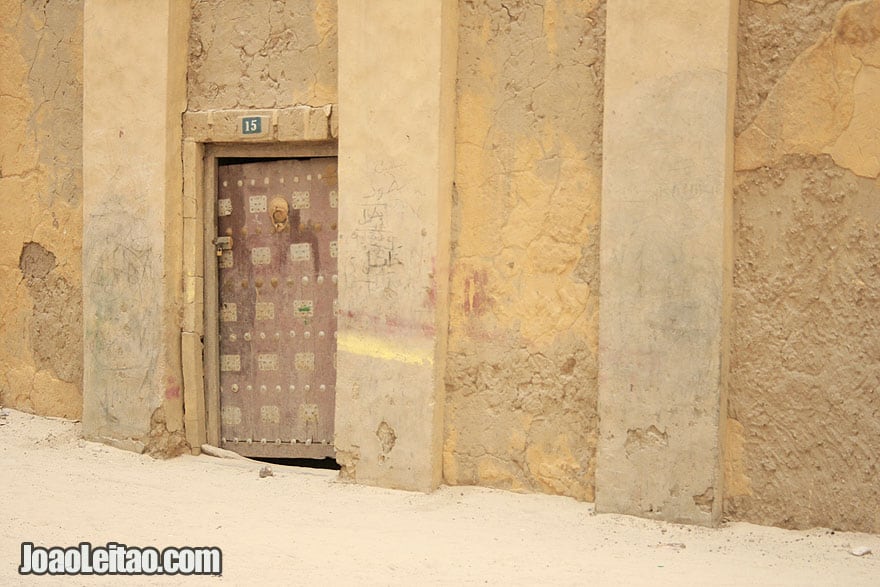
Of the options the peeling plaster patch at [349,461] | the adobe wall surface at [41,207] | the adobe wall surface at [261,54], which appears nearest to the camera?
the peeling plaster patch at [349,461]

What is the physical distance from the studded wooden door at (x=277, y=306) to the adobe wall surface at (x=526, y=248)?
871 millimetres

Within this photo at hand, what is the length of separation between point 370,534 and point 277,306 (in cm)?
173

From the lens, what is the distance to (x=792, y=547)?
4383 millimetres

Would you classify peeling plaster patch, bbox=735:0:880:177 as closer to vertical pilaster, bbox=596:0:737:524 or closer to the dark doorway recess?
vertical pilaster, bbox=596:0:737:524

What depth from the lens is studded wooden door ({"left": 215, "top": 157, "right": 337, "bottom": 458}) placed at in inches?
230

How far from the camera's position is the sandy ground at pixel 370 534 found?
4.14 meters

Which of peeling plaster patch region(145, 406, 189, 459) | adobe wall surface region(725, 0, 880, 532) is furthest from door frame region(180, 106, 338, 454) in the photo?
adobe wall surface region(725, 0, 880, 532)

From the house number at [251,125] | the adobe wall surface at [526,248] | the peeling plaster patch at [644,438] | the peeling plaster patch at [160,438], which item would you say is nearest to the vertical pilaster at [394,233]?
the adobe wall surface at [526,248]

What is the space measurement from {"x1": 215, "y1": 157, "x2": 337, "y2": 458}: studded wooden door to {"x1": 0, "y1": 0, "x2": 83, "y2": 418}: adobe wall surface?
3.25ft

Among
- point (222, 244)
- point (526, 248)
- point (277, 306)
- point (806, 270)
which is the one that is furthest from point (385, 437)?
point (806, 270)

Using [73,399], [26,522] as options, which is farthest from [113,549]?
[73,399]

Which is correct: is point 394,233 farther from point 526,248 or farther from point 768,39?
point 768,39

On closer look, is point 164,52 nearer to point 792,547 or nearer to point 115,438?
point 115,438

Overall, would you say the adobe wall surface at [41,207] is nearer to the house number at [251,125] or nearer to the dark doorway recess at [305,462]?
the house number at [251,125]
